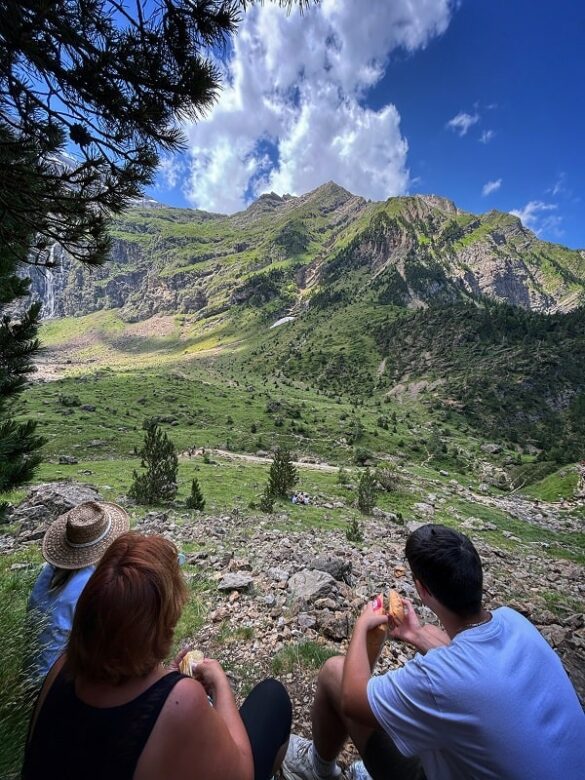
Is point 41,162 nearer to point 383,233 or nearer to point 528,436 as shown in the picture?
point 528,436

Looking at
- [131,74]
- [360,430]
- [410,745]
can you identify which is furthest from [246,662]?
[360,430]

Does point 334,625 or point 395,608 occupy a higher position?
point 395,608

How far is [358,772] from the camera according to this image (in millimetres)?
2867

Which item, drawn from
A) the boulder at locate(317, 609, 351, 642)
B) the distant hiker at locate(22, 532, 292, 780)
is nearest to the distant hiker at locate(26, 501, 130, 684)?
the distant hiker at locate(22, 532, 292, 780)

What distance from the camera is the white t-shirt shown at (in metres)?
1.68

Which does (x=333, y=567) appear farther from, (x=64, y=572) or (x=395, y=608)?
(x=64, y=572)

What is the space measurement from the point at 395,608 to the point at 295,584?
405 cm

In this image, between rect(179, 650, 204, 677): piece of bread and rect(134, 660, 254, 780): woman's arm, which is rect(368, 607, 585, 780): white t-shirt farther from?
rect(179, 650, 204, 677): piece of bread

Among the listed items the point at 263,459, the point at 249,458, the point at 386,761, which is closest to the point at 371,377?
the point at 263,459

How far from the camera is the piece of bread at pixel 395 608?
2.61 metres

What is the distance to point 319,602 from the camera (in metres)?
5.68

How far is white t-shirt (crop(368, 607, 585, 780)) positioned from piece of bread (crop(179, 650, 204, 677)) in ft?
3.17

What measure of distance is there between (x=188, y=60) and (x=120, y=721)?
4583 millimetres

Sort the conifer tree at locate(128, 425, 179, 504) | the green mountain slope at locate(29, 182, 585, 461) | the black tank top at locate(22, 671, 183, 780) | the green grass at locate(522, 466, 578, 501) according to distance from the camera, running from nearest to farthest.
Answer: the black tank top at locate(22, 671, 183, 780) → the conifer tree at locate(128, 425, 179, 504) → the green grass at locate(522, 466, 578, 501) → the green mountain slope at locate(29, 182, 585, 461)
